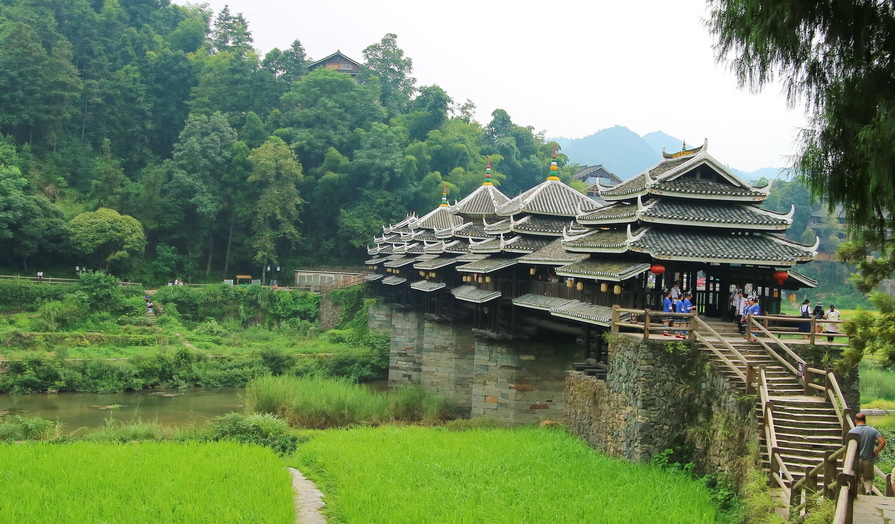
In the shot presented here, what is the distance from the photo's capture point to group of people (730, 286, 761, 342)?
15.8 m

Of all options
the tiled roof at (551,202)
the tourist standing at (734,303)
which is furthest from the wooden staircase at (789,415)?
the tiled roof at (551,202)

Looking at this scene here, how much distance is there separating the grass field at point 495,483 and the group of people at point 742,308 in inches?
160

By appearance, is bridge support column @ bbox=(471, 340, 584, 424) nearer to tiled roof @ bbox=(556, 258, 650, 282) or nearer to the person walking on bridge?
tiled roof @ bbox=(556, 258, 650, 282)

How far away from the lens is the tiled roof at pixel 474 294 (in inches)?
952

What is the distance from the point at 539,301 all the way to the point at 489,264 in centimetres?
329

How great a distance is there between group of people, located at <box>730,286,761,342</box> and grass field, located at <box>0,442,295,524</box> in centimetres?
988

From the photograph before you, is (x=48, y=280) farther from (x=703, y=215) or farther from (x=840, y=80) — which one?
(x=840, y=80)

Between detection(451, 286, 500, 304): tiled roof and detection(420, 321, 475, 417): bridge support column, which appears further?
detection(420, 321, 475, 417): bridge support column

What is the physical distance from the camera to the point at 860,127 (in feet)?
26.1

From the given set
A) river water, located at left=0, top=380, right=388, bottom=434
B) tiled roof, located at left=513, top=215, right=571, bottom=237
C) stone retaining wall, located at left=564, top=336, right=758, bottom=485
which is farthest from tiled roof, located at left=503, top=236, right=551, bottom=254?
river water, located at left=0, top=380, right=388, bottom=434

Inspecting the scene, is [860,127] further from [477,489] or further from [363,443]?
[363,443]

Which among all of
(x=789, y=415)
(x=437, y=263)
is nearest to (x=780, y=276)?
(x=789, y=415)

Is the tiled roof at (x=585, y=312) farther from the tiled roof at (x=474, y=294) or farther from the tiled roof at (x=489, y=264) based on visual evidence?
the tiled roof at (x=474, y=294)

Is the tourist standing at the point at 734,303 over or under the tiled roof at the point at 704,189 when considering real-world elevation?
under
